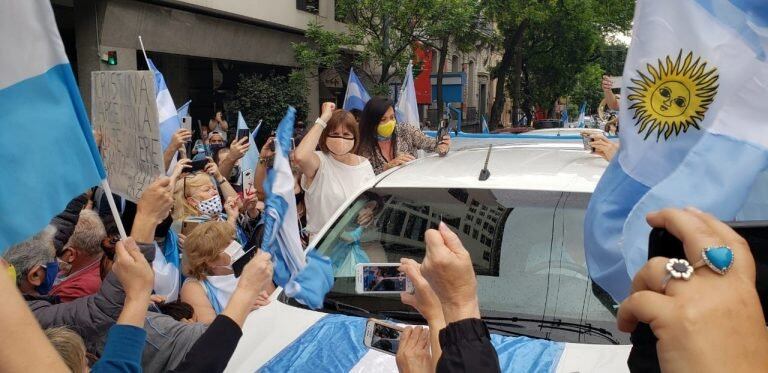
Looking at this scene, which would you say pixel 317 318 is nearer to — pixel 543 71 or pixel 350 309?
pixel 350 309

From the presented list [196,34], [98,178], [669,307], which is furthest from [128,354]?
[196,34]

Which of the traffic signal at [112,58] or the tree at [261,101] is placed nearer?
the traffic signal at [112,58]

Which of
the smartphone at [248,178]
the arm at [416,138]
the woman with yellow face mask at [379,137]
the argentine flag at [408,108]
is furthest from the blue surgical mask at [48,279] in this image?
the argentine flag at [408,108]

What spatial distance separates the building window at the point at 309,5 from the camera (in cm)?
1947

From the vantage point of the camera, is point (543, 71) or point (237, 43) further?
point (543, 71)

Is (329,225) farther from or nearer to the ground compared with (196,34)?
nearer to the ground

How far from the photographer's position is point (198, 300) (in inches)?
126

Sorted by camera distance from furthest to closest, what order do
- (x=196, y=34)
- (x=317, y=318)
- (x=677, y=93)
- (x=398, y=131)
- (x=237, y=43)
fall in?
(x=237, y=43) < (x=196, y=34) < (x=398, y=131) < (x=317, y=318) < (x=677, y=93)

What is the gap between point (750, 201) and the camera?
1.78 metres

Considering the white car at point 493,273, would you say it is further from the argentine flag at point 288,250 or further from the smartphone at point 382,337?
the smartphone at point 382,337

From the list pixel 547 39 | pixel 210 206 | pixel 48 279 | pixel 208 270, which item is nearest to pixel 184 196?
pixel 210 206

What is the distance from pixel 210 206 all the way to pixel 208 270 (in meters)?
1.63

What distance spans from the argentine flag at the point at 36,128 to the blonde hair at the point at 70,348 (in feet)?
1.18

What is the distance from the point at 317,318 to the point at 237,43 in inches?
652
